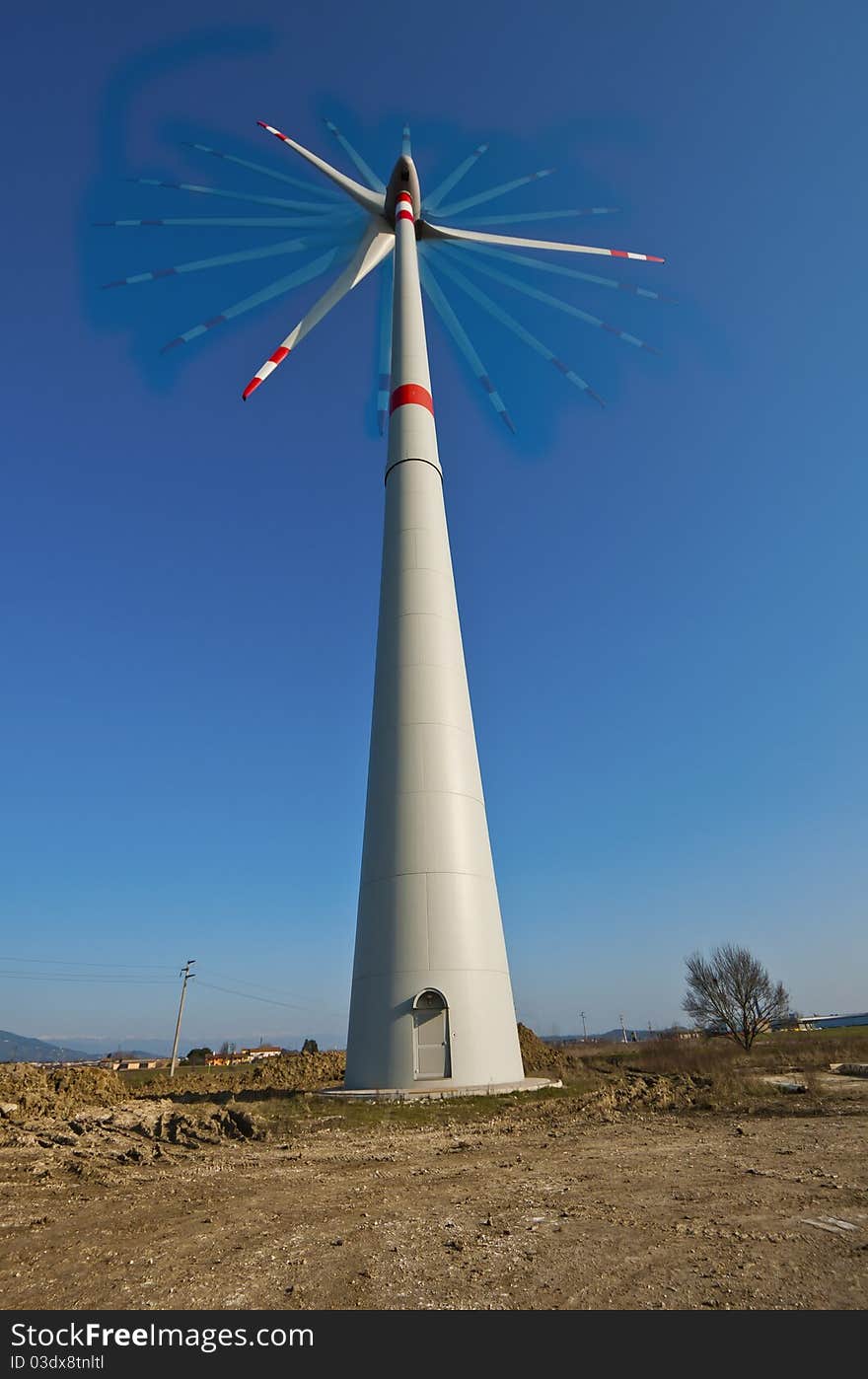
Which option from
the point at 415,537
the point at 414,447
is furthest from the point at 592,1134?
the point at 414,447

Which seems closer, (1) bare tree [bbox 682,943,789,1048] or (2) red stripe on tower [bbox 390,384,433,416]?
(2) red stripe on tower [bbox 390,384,433,416]

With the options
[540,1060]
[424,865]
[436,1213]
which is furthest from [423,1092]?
[540,1060]

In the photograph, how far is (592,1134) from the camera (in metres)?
12.3

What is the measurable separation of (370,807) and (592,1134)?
31.3ft

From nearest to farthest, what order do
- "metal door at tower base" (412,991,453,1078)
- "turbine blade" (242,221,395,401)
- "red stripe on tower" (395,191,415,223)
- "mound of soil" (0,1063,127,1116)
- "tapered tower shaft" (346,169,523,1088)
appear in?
"mound of soil" (0,1063,127,1116)
"metal door at tower base" (412,991,453,1078)
"tapered tower shaft" (346,169,523,1088)
"turbine blade" (242,221,395,401)
"red stripe on tower" (395,191,415,223)

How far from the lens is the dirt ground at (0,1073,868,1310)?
16.6ft

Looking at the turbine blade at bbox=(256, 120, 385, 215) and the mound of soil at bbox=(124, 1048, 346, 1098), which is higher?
the turbine blade at bbox=(256, 120, 385, 215)

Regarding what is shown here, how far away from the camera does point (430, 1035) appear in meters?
16.8

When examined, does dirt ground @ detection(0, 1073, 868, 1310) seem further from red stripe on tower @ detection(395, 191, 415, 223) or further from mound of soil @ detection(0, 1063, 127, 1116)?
red stripe on tower @ detection(395, 191, 415, 223)

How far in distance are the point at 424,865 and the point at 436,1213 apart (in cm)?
1077

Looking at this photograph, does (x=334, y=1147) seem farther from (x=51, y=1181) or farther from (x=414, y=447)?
(x=414, y=447)

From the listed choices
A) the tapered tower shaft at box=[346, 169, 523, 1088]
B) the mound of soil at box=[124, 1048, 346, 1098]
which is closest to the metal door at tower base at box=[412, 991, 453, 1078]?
the tapered tower shaft at box=[346, 169, 523, 1088]

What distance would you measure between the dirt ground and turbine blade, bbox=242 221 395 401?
65.4ft
